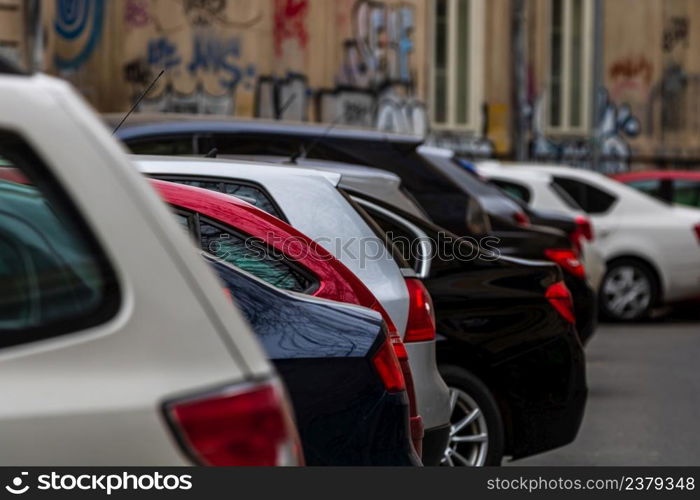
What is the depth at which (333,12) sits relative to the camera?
994 inches

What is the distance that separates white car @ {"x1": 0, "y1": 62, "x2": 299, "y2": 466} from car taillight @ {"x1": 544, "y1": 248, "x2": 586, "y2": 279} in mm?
7714

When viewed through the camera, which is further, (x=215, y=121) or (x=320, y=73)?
(x=320, y=73)

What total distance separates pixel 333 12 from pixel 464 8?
393cm

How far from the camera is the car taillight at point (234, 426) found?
8.45ft

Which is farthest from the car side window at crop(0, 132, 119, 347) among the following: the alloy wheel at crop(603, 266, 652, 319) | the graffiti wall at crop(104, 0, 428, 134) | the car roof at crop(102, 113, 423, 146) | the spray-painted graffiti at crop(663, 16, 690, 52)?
the spray-painted graffiti at crop(663, 16, 690, 52)

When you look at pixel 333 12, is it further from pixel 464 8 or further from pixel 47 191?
pixel 47 191

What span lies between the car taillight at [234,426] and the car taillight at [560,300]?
491 cm

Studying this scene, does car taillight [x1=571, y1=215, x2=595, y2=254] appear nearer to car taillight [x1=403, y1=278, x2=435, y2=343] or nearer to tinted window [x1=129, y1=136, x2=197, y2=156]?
tinted window [x1=129, y1=136, x2=197, y2=156]

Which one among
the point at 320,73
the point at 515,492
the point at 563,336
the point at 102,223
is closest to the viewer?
the point at 102,223

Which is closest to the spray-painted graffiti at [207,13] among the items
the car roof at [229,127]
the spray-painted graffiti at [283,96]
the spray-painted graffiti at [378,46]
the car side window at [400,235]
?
the spray-painted graffiti at [283,96]

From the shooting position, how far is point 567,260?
406 inches

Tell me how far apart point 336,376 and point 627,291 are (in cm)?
1217

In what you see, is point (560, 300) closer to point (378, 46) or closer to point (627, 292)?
point (627, 292)

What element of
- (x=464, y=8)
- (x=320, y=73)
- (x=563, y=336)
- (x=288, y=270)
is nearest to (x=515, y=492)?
(x=288, y=270)
